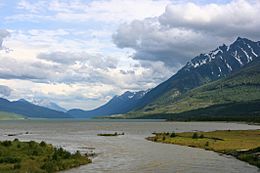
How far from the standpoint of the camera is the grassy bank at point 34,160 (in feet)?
209

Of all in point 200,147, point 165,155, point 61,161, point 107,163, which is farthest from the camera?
point 200,147

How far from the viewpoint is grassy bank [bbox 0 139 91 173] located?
63.6 m

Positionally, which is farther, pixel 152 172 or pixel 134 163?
pixel 134 163

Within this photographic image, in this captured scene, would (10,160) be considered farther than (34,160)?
No

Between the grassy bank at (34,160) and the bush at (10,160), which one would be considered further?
the bush at (10,160)

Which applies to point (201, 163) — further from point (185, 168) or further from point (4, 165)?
point (4, 165)

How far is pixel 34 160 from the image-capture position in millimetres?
72750

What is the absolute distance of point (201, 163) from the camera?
3159 inches

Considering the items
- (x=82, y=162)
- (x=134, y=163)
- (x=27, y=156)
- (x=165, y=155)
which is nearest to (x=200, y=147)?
(x=165, y=155)

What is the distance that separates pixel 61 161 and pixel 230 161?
113 ft

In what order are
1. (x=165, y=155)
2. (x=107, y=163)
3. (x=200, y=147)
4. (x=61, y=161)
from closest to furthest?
(x=61, y=161) → (x=107, y=163) → (x=165, y=155) → (x=200, y=147)

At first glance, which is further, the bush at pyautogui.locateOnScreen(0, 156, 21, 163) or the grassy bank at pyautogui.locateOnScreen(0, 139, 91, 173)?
the bush at pyautogui.locateOnScreen(0, 156, 21, 163)

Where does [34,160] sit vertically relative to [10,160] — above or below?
below

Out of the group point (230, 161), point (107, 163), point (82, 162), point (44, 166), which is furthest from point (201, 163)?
point (44, 166)
